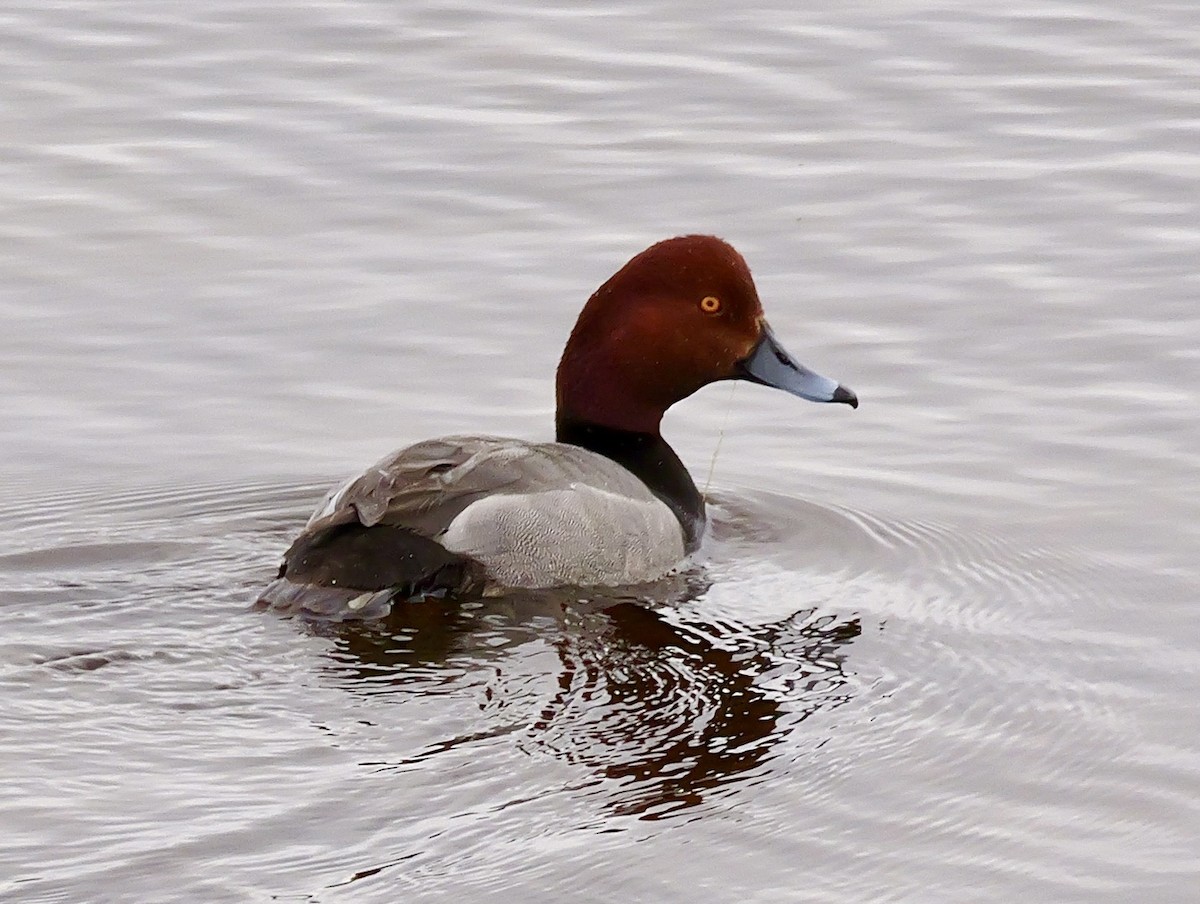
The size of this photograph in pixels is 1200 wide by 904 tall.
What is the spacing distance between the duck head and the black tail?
111 centimetres

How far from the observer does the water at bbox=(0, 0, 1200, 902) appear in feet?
17.6

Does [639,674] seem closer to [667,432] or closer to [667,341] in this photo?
[667,341]

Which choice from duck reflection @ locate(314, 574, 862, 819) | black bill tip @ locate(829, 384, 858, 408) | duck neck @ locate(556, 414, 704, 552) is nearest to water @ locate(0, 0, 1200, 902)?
duck reflection @ locate(314, 574, 862, 819)

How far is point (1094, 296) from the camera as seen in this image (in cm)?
927

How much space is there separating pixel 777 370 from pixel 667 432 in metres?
0.80

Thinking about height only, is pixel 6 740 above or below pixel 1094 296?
below

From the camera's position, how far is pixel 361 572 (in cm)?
662

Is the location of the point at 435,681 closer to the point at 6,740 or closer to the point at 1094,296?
the point at 6,740

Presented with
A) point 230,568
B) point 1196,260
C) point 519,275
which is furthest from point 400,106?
point 230,568

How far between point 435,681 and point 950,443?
8.61 feet

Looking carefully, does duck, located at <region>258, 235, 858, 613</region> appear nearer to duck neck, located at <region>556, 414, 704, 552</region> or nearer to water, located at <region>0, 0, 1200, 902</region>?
duck neck, located at <region>556, 414, 704, 552</region>

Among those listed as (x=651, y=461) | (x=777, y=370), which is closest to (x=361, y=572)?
(x=651, y=461)

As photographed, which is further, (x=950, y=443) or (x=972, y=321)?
(x=972, y=321)

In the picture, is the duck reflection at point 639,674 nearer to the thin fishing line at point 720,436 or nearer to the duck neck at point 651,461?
the duck neck at point 651,461
